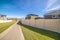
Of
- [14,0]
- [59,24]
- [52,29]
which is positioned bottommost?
[52,29]

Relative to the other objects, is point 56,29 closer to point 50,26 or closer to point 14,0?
point 50,26

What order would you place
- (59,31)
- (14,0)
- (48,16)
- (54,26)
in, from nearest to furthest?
(59,31), (54,26), (14,0), (48,16)

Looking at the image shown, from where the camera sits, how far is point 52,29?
1220 cm

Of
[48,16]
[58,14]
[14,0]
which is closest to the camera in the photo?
[14,0]

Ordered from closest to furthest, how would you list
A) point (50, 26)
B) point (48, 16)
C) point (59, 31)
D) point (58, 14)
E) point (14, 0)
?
point (59, 31) < point (50, 26) < point (14, 0) < point (58, 14) < point (48, 16)

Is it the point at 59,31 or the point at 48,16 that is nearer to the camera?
the point at 59,31

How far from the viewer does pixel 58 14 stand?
25.8 m

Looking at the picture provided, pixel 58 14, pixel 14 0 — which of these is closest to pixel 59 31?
pixel 14 0

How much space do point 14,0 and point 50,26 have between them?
11.2 m

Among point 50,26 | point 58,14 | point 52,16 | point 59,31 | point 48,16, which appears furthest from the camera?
point 48,16

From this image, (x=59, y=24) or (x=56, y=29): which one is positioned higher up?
(x=59, y=24)

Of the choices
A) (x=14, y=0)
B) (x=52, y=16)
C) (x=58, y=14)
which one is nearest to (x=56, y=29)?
(x=14, y=0)

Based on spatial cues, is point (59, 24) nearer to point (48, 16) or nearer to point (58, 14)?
point (58, 14)

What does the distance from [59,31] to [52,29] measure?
173 cm
